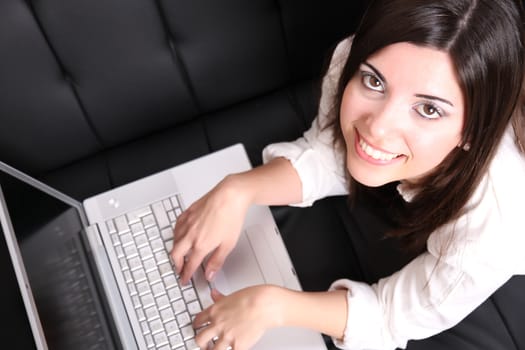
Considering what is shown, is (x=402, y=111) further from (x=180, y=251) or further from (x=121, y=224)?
(x=121, y=224)

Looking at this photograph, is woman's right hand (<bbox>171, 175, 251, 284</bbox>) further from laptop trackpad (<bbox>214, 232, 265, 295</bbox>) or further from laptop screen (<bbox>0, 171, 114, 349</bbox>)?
laptop screen (<bbox>0, 171, 114, 349</bbox>)

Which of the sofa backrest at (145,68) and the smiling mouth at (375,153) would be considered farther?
the sofa backrest at (145,68)

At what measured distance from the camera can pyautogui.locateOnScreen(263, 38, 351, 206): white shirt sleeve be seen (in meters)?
1.01

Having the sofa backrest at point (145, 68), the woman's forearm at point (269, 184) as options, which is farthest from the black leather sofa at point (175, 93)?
the woman's forearm at point (269, 184)

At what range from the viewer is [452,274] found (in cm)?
82

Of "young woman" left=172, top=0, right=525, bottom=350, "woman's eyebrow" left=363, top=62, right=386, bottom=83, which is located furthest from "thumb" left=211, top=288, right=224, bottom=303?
"woman's eyebrow" left=363, top=62, right=386, bottom=83

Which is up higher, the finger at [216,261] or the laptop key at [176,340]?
the finger at [216,261]

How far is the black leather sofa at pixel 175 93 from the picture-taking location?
3.23 ft

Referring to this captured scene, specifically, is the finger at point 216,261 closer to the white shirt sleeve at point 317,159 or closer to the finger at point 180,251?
the finger at point 180,251

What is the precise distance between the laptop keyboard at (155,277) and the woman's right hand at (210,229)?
43mm

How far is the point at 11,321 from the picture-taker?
693 millimetres

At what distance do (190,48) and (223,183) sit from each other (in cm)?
31

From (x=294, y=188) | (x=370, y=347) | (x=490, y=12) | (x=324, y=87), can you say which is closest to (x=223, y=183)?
(x=294, y=188)

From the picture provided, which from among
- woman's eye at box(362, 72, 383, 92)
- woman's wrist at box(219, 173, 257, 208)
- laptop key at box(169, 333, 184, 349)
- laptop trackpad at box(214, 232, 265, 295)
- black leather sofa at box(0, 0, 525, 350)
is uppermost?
black leather sofa at box(0, 0, 525, 350)
